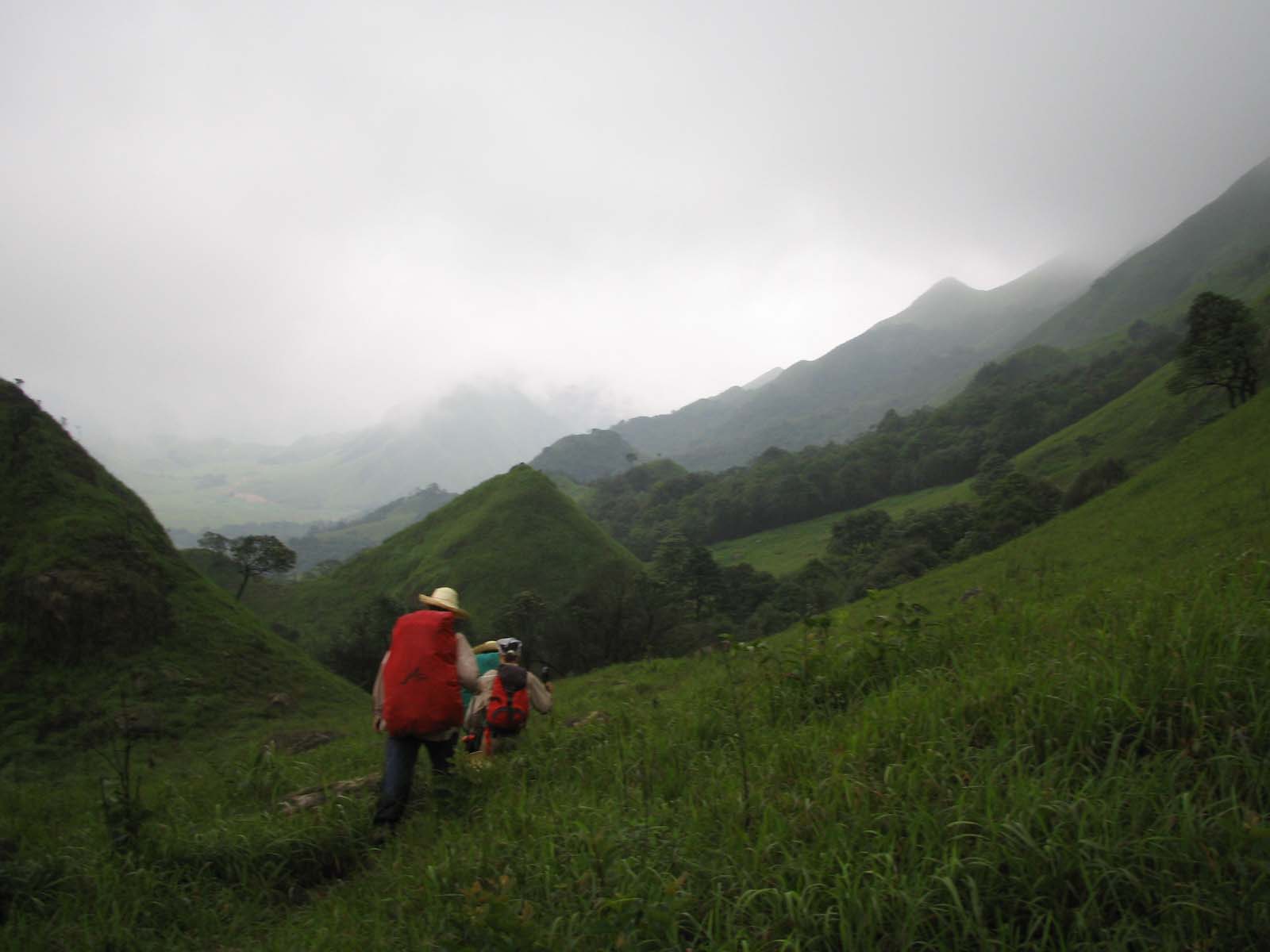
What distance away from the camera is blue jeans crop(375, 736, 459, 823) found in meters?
4.29

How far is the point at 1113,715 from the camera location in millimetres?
2984

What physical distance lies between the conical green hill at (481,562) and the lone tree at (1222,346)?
46667 mm

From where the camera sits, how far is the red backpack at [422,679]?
4465mm

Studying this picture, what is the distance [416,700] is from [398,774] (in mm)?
547

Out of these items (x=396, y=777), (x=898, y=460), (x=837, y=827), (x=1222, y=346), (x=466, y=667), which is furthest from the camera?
(x=898, y=460)

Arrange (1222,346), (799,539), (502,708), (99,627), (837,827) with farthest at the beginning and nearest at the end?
(799,539) → (1222,346) → (99,627) → (502,708) → (837,827)

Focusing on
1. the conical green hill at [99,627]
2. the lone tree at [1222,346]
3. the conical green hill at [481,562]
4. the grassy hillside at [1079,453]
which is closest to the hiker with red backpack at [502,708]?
the conical green hill at [99,627]

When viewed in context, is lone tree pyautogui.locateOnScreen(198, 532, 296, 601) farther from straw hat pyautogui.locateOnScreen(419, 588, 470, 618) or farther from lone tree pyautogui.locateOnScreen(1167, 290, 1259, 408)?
lone tree pyautogui.locateOnScreen(1167, 290, 1259, 408)

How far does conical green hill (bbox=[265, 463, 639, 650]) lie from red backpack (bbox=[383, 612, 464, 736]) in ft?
139

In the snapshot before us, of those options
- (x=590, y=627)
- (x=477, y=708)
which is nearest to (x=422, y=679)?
(x=477, y=708)

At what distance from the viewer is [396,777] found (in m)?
4.41

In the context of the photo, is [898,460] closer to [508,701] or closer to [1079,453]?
[1079,453]

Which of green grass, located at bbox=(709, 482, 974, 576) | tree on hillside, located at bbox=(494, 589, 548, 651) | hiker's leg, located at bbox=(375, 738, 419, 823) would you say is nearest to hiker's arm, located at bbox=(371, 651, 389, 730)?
hiker's leg, located at bbox=(375, 738, 419, 823)

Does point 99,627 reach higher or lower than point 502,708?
higher
